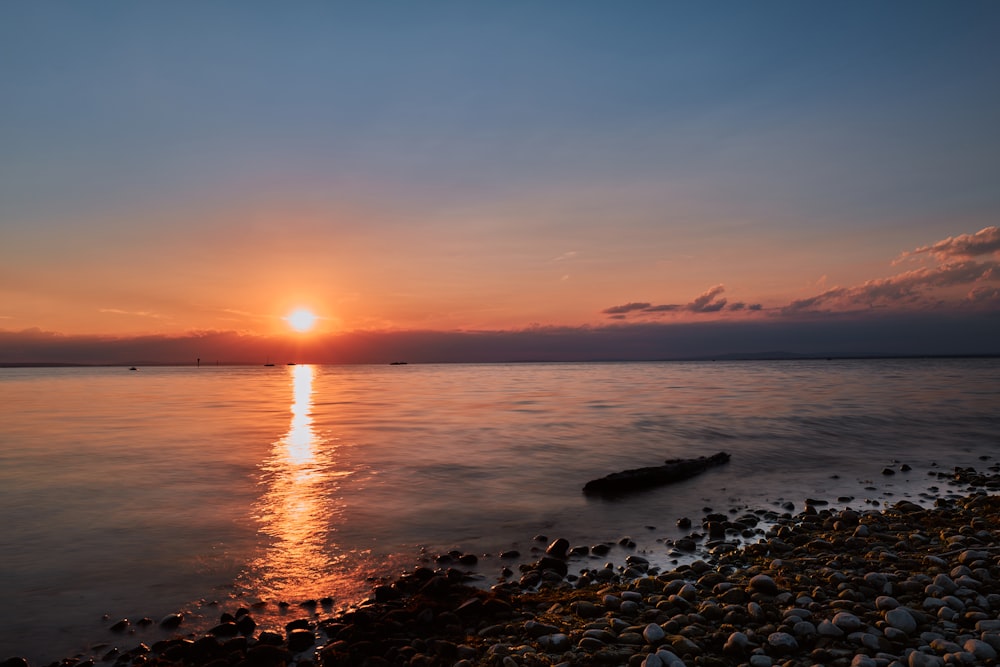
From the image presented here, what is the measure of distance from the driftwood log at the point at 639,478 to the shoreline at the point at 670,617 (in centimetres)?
627

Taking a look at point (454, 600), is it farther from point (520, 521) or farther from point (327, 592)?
point (520, 521)

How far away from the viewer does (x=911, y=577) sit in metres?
8.25

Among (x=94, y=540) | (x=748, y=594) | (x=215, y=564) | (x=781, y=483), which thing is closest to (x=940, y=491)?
(x=781, y=483)

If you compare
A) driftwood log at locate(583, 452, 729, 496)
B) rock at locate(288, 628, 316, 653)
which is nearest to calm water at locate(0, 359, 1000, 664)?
driftwood log at locate(583, 452, 729, 496)

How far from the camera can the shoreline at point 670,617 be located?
6480 millimetres

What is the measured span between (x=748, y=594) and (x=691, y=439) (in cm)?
2177

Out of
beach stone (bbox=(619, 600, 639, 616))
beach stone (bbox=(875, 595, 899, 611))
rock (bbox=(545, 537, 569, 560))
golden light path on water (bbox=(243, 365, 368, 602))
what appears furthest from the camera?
rock (bbox=(545, 537, 569, 560))

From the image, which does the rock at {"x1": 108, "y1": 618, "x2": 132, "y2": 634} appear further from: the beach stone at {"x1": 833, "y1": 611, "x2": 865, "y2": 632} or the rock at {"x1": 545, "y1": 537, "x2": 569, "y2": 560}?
the beach stone at {"x1": 833, "y1": 611, "x2": 865, "y2": 632}

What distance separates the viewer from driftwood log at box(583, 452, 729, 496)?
56.3 feet

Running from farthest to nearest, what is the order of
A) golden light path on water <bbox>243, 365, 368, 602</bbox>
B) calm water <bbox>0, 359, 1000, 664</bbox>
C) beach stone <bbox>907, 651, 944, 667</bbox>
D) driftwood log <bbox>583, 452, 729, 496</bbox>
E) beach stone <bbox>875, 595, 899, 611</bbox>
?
driftwood log <bbox>583, 452, 729, 496</bbox>, calm water <bbox>0, 359, 1000, 664</bbox>, golden light path on water <bbox>243, 365, 368, 602</bbox>, beach stone <bbox>875, 595, 899, 611</bbox>, beach stone <bbox>907, 651, 944, 667</bbox>

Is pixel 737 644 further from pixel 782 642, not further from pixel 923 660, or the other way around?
pixel 923 660

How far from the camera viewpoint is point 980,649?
234 inches

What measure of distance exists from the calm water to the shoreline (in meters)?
1.42

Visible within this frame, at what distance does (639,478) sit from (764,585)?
954 cm
